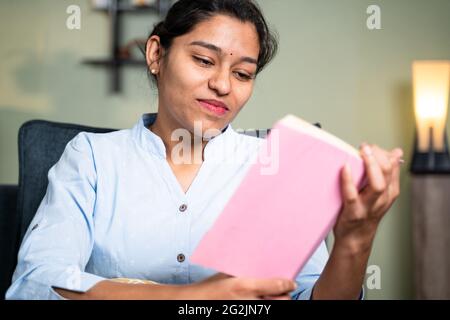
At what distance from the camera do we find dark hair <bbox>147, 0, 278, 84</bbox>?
112 centimetres

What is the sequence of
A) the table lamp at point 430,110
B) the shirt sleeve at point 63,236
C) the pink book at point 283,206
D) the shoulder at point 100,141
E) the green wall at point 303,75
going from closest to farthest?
the pink book at point 283,206
the shirt sleeve at point 63,236
the shoulder at point 100,141
the table lamp at point 430,110
the green wall at point 303,75

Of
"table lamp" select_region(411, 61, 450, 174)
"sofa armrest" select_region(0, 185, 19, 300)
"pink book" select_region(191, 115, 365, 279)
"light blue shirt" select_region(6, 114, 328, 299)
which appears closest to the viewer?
"pink book" select_region(191, 115, 365, 279)

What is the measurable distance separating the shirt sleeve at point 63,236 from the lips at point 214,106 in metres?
0.25

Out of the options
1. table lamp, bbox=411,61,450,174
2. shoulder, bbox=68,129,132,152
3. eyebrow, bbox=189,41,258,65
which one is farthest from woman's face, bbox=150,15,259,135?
table lamp, bbox=411,61,450,174

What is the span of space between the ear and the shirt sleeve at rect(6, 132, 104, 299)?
218mm

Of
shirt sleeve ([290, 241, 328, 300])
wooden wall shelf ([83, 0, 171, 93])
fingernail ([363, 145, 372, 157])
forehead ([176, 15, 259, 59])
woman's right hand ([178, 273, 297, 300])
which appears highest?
wooden wall shelf ([83, 0, 171, 93])

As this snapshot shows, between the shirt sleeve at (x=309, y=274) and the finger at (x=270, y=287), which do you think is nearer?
the finger at (x=270, y=287)

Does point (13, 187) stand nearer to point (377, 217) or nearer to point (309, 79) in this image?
point (377, 217)

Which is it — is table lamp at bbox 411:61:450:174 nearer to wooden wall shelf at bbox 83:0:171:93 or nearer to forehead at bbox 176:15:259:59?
wooden wall shelf at bbox 83:0:171:93

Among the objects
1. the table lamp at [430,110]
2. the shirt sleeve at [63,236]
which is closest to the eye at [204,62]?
the shirt sleeve at [63,236]

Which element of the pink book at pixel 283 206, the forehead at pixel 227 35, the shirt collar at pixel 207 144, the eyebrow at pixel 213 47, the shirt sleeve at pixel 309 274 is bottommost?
the shirt sleeve at pixel 309 274

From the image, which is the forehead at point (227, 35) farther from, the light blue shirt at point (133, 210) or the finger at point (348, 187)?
the finger at point (348, 187)

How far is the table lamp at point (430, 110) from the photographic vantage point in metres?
2.26

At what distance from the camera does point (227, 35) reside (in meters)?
1.07
